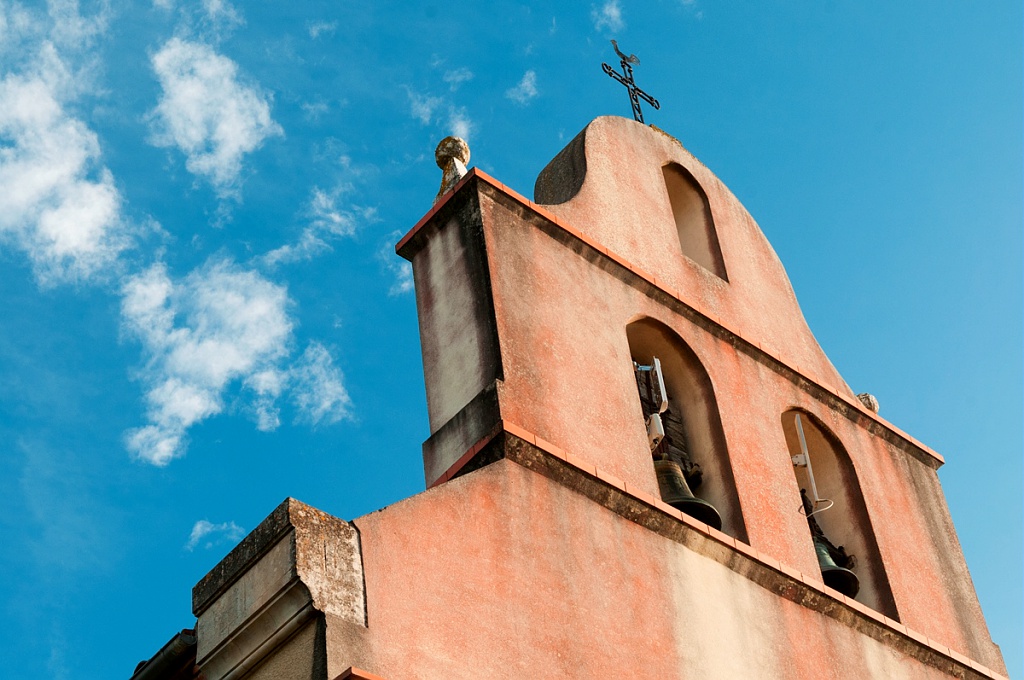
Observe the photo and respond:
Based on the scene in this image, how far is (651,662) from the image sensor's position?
8.58m

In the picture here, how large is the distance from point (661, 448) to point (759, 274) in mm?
2174

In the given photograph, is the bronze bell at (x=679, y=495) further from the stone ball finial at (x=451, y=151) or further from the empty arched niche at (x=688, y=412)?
the stone ball finial at (x=451, y=151)

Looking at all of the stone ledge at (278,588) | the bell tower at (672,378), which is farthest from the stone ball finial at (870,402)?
the stone ledge at (278,588)

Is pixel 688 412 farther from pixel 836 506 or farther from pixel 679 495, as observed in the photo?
pixel 836 506

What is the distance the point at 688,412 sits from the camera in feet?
34.6

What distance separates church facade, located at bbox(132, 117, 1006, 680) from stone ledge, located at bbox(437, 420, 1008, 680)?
0.01 metres

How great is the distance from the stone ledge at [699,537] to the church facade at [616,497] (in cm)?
1

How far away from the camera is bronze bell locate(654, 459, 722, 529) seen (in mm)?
9688

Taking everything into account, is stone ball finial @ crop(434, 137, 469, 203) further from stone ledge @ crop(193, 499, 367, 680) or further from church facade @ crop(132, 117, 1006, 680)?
stone ledge @ crop(193, 499, 367, 680)

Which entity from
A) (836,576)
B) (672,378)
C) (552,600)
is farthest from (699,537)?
(672,378)

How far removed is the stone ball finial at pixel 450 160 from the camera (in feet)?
33.7

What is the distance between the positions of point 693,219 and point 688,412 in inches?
80.8

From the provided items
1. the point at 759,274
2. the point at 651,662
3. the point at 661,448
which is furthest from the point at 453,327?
the point at 759,274

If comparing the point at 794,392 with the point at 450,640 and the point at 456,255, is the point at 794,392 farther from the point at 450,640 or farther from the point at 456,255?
the point at 450,640
